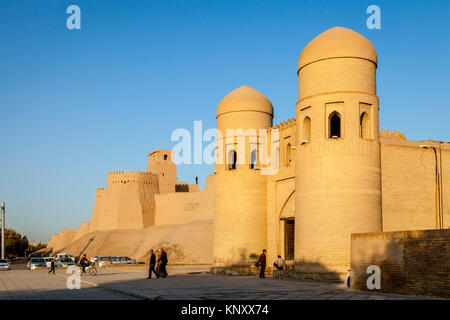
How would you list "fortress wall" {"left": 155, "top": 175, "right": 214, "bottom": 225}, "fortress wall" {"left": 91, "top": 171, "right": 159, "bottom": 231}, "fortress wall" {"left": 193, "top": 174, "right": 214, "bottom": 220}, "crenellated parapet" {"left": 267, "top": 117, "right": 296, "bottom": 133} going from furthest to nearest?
"fortress wall" {"left": 91, "top": 171, "right": 159, "bottom": 231}
"fortress wall" {"left": 155, "top": 175, "right": 214, "bottom": 225}
"fortress wall" {"left": 193, "top": 174, "right": 214, "bottom": 220}
"crenellated parapet" {"left": 267, "top": 117, "right": 296, "bottom": 133}

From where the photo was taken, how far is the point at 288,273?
77.6 ft

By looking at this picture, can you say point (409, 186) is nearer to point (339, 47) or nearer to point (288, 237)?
point (339, 47)

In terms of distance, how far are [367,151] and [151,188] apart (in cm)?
5074

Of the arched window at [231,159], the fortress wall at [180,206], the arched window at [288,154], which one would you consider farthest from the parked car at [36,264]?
the arched window at [288,154]

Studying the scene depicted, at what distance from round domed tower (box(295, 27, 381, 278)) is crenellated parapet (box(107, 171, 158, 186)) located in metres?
48.0

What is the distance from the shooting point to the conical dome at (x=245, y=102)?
101 feet

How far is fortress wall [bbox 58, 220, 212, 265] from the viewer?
52.7 m

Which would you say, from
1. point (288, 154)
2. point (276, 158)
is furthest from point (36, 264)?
point (288, 154)

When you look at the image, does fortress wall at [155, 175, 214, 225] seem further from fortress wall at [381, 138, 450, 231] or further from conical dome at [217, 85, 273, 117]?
fortress wall at [381, 138, 450, 231]

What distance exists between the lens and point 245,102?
30.7 m

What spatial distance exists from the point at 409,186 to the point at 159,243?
125ft

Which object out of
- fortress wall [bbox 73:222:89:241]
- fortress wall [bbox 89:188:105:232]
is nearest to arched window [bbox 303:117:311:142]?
fortress wall [bbox 89:188:105:232]
